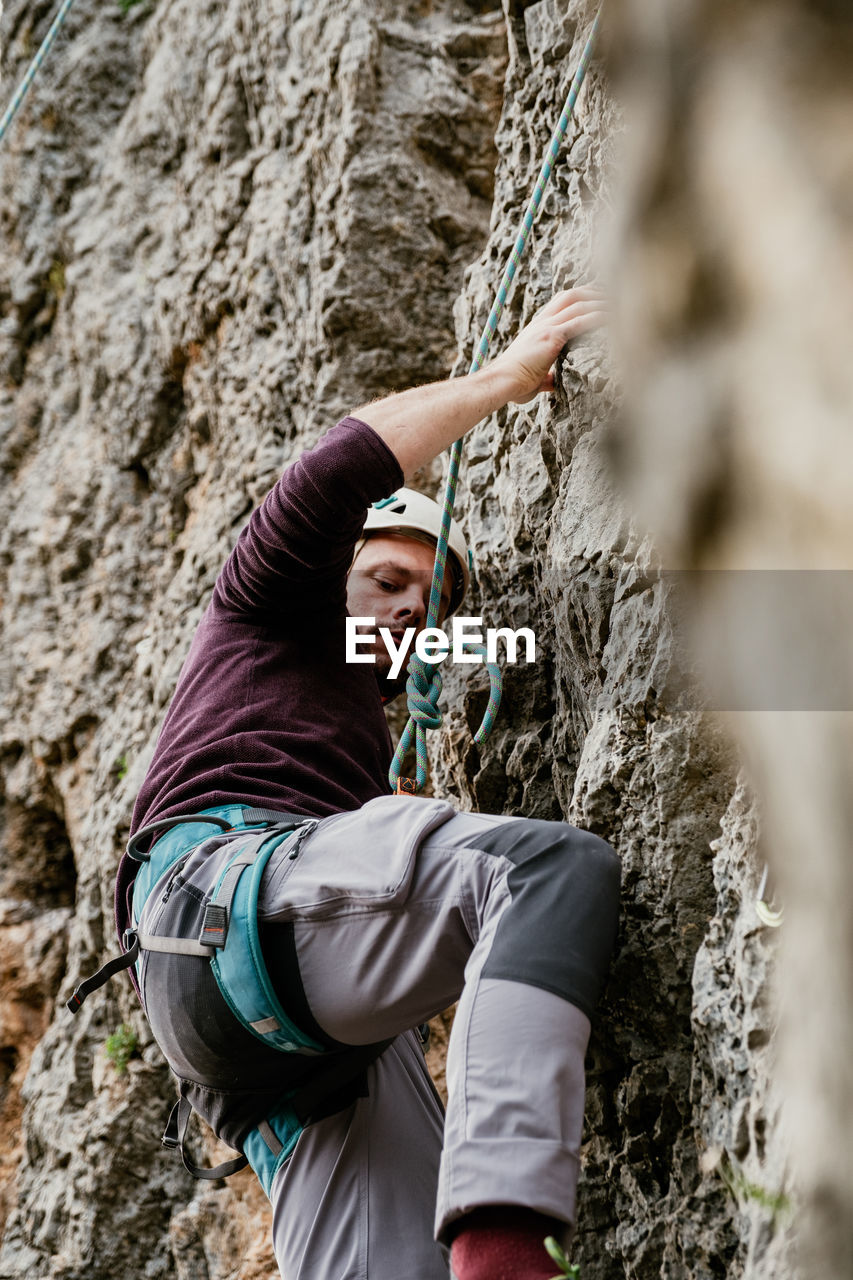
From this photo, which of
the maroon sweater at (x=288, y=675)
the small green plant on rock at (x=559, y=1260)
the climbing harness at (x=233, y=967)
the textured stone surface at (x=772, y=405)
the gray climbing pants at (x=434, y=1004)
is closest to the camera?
the textured stone surface at (x=772, y=405)

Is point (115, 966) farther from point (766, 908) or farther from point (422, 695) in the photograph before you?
point (766, 908)

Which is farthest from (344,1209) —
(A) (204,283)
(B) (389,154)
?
(A) (204,283)

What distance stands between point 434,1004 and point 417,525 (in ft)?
4.73

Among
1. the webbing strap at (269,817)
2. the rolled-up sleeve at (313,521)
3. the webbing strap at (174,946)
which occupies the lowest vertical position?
the webbing strap at (174,946)

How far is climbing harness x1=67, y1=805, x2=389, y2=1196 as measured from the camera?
6.33ft

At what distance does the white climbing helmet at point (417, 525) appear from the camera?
121 inches

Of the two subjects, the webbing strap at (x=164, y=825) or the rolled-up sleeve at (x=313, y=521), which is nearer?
the webbing strap at (x=164, y=825)

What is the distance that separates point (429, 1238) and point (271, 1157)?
0.34 metres

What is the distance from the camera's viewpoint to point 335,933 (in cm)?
192

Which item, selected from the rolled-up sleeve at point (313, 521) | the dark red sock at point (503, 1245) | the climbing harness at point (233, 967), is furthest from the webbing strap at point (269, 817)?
the dark red sock at point (503, 1245)

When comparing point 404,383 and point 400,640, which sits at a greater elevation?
point 404,383

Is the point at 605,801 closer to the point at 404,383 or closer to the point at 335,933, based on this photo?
the point at 335,933

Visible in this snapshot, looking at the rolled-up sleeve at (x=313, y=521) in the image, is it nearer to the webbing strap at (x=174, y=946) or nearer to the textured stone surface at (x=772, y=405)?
the webbing strap at (x=174, y=946)

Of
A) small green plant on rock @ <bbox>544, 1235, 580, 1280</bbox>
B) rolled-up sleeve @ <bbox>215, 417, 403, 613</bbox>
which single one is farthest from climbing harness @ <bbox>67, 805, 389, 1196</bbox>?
small green plant on rock @ <bbox>544, 1235, 580, 1280</bbox>
